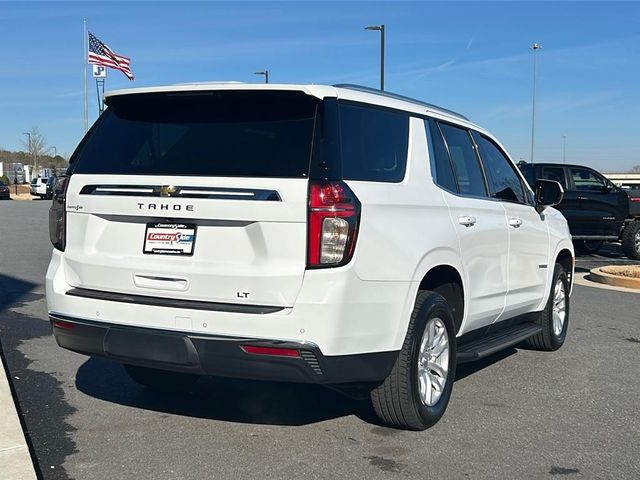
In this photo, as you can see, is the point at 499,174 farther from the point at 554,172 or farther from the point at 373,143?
the point at 554,172

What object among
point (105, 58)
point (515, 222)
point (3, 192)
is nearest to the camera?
point (515, 222)

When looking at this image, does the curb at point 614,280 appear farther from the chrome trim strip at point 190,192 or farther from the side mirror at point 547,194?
the chrome trim strip at point 190,192

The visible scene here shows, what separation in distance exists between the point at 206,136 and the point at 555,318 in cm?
424

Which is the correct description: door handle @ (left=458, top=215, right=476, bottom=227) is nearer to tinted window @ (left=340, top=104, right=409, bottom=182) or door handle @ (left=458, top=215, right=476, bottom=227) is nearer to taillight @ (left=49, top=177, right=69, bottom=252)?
tinted window @ (left=340, top=104, right=409, bottom=182)

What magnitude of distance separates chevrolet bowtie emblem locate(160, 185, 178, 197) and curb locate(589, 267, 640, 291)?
8.98 m

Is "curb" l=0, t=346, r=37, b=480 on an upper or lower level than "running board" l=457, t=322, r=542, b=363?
lower

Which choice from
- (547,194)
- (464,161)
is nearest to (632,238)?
(547,194)

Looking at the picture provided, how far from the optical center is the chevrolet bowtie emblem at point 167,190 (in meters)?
3.92

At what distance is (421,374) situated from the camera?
4535 millimetres

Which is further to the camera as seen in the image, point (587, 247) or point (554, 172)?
point (587, 247)

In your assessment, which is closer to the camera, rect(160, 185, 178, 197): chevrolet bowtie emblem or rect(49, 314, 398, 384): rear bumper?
rect(49, 314, 398, 384): rear bumper

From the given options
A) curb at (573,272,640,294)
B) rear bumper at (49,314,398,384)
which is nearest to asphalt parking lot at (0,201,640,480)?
rear bumper at (49,314,398,384)

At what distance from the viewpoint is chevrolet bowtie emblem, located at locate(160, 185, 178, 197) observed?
3918mm

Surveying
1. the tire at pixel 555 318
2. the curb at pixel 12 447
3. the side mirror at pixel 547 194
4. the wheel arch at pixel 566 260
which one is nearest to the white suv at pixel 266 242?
the curb at pixel 12 447
